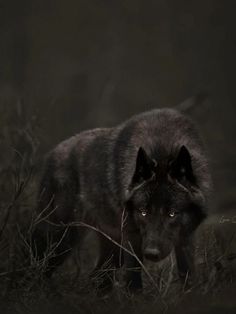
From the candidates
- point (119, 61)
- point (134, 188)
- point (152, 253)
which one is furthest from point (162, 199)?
point (119, 61)

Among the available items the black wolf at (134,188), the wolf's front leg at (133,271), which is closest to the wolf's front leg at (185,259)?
the black wolf at (134,188)

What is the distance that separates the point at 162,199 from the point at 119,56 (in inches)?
342

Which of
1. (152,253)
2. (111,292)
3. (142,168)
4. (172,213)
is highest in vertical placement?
(142,168)

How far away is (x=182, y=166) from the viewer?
18.9ft

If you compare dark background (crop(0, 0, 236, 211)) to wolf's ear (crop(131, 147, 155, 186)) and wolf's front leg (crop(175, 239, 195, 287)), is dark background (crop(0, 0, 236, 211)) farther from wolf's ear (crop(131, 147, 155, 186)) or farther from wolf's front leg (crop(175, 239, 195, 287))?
wolf's ear (crop(131, 147, 155, 186))

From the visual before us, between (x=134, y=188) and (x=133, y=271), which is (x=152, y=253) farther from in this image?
(x=133, y=271)

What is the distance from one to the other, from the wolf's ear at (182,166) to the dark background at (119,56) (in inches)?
277

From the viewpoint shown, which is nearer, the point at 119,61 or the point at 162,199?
the point at 162,199

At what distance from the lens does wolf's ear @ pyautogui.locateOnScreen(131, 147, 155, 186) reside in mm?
5699

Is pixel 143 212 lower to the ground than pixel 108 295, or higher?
higher

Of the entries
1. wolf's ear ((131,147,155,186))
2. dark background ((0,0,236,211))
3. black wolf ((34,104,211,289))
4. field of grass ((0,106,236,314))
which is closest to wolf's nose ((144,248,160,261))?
black wolf ((34,104,211,289))

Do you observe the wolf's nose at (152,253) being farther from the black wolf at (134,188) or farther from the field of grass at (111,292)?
the field of grass at (111,292)

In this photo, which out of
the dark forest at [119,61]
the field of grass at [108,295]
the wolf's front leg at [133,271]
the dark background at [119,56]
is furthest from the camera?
the dark background at [119,56]

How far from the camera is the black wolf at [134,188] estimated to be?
5734 millimetres
